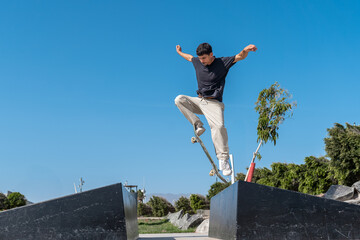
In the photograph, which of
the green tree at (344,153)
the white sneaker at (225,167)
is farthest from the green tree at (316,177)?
the white sneaker at (225,167)

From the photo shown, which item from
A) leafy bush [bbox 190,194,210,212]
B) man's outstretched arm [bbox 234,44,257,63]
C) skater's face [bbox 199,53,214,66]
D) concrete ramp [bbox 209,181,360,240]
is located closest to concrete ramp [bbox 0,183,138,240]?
concrete ramp [bbox 209,181,360,240]

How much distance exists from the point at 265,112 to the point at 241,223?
15.8 metres

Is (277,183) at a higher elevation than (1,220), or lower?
higher

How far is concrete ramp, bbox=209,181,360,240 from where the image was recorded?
12.6 feet

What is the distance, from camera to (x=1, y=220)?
4016 millimetres

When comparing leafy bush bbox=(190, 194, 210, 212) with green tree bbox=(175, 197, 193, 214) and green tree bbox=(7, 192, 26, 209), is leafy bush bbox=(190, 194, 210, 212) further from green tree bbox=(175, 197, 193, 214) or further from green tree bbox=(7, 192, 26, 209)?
green tree bbox=(7, 192, 26, 209)

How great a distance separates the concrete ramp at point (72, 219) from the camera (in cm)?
392

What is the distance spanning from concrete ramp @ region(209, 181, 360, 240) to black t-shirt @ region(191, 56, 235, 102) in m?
2.00

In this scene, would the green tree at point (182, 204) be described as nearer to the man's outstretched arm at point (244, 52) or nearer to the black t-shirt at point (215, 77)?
the black t-shirt at point (215, 77)

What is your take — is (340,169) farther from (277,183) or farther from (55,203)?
(55,203)

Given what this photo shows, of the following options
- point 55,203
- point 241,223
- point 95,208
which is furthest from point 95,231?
point 241,223

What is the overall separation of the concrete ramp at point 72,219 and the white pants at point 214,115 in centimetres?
207

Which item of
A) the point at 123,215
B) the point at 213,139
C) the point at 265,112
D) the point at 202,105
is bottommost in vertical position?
Answer: the point at 123,215

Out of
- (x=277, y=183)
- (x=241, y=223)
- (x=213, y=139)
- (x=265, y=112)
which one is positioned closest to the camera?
(x=241, y=223)
